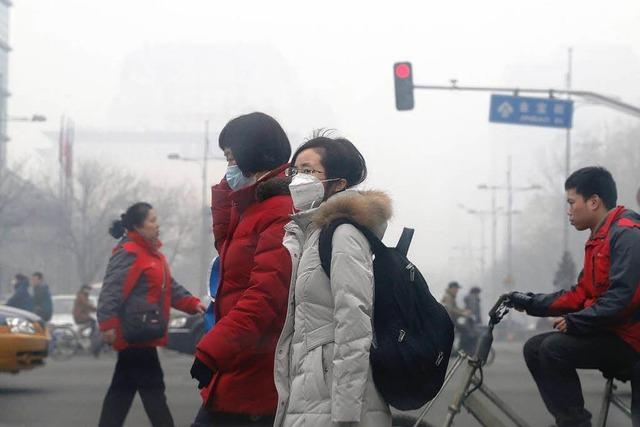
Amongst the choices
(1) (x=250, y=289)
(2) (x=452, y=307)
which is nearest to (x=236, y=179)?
(1) (x=250, y=289)

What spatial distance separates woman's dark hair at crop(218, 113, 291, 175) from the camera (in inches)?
221

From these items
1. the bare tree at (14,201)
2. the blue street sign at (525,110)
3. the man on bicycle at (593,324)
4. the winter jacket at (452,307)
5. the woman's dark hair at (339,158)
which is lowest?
the bare tree at (14,201)

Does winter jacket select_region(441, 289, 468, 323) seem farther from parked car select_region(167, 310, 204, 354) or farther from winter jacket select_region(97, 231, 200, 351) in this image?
winter jacket select_region(97, 231, 200, 351)

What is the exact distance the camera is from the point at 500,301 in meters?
5.84

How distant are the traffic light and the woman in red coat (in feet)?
67.0

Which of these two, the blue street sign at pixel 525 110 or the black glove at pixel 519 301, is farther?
the blue street sign at pixel 525 110

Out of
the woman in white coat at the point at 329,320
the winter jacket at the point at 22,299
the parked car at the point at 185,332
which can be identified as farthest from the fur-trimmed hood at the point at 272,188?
the winter jacket at the point at 22,299

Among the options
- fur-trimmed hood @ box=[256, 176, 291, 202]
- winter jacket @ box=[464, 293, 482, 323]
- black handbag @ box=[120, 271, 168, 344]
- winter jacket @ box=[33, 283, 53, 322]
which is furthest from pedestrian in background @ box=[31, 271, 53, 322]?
fur-trimmed hood @ box=[256, 176, 291, 202]

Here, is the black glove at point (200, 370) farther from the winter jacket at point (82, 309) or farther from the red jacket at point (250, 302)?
the winter jacket at point (82, 309)

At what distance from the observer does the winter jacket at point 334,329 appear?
4727 millimetres

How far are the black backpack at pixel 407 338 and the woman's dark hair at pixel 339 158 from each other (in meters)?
0.48

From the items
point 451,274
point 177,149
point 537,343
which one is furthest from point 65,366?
point 177,149

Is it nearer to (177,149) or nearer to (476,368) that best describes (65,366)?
(476,368)

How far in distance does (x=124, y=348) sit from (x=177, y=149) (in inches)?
7558
